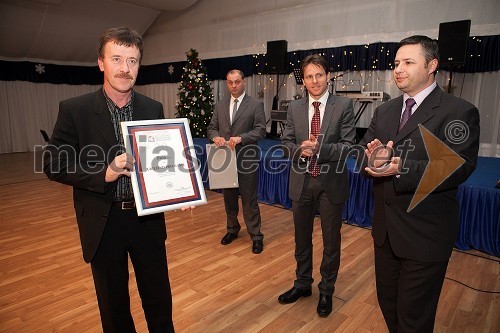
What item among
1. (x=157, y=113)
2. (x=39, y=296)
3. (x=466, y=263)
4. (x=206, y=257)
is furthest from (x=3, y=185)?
(x=466, y=263)

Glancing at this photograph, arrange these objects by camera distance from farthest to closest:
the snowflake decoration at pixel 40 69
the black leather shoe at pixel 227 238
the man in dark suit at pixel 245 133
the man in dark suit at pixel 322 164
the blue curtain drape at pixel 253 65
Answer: the snowflake decoration at pixel 40 69 < the blue curtain drape at pixel 253 65 < the black leather shoe at pixel 227 238 < the man in dark suit at pixel 245 133 < the man in dark suit at pixel 322 164

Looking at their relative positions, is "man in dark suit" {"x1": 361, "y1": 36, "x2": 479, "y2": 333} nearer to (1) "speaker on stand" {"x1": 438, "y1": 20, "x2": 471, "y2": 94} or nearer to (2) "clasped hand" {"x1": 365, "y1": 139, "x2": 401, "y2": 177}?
(2) "clasped hand" {"x1": 365, "y1": 139, "x2": 401, "y2": 177}

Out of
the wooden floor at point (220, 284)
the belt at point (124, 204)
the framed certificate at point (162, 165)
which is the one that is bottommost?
the wooden floor at point (220, 284)

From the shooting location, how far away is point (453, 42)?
5184 millimetres

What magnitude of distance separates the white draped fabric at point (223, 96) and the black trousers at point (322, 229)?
5210mm

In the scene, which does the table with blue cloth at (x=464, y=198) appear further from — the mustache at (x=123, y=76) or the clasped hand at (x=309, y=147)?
the mustache at (x=123, y=76)

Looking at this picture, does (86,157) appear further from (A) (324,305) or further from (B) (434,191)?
(A) (324,305)

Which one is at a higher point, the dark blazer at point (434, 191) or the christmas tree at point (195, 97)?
the christmas tree at point (195, 97)

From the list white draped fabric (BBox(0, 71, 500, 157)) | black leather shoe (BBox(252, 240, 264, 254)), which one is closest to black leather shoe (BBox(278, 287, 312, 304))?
black leather shoe (BBox(252, 240, 264, 254))

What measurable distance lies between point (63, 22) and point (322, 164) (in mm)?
10935

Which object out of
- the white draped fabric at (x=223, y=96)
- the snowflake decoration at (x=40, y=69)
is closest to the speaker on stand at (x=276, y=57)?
the white draped fabric at (x=223, y=96)

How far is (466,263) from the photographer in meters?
3.42

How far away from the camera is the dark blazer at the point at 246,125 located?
3623mm

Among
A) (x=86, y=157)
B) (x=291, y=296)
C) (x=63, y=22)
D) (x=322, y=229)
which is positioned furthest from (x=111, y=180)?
(x=63, y=22)
